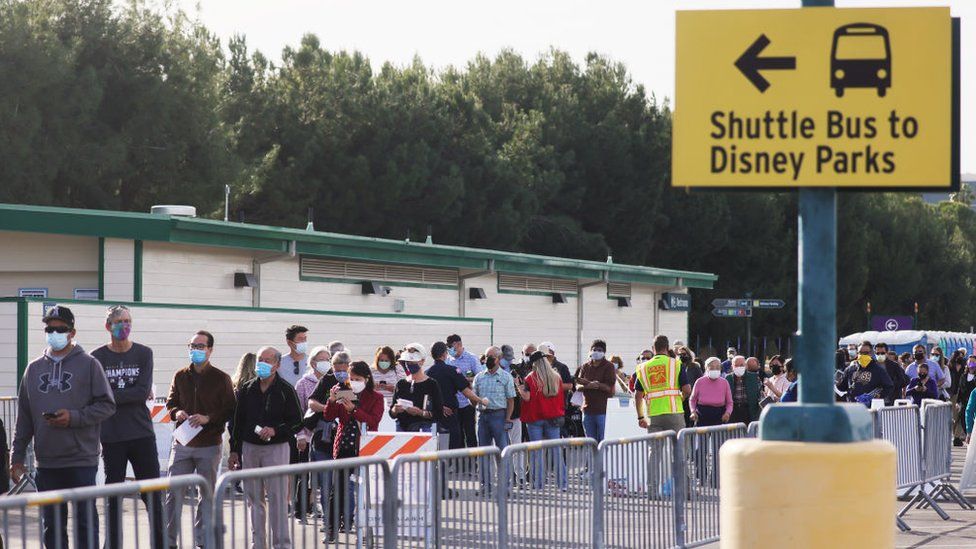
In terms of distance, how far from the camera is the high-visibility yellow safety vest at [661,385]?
18.1 metres

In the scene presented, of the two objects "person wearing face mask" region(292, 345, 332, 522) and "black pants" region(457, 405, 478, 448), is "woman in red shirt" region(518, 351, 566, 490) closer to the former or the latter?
"black pants" region(457, 405, 478, 448)

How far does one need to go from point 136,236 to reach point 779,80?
1822 cm

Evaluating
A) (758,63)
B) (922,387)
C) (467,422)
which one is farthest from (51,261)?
(758,63)

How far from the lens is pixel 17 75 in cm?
5053

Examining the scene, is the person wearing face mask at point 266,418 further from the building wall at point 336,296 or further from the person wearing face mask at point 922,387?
the person wearing face mask at point 922,387

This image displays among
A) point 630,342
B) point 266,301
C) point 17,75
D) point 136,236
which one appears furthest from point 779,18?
point 17,75

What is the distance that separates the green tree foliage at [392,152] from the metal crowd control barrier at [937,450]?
30327mm

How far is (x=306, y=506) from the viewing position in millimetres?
8789

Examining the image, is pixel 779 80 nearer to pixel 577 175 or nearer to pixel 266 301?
pixel 266 301

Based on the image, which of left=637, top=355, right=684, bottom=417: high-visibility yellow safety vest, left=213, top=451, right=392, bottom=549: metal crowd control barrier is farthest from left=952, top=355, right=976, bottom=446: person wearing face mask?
left=213, top=451, right=392, bottom=549: metal crowd control barrier

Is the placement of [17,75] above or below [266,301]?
above

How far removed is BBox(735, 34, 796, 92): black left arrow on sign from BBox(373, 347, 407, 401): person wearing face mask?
11133mm

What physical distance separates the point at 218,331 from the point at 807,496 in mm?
18587

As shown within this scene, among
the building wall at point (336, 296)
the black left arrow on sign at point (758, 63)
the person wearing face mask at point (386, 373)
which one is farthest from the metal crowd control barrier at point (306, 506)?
the building wall at point (336, 296)
